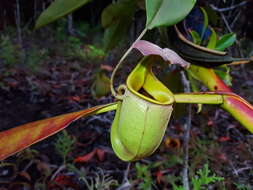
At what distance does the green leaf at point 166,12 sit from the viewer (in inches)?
16.6

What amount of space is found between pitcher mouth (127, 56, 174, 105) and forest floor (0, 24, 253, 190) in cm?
44

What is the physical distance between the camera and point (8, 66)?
2328 millimetres

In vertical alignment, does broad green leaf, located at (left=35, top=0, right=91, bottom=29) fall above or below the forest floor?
above

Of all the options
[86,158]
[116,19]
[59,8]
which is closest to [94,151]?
[86,158]

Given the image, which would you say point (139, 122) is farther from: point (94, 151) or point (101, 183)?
point (94, 151)

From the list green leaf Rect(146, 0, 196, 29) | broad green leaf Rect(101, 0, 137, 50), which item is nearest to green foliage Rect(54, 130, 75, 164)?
broad green leaf Rect(101, 0, 137, 50)

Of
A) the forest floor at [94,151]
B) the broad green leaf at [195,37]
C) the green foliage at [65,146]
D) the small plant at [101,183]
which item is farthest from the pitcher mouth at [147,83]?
the green foliage at [65,146]

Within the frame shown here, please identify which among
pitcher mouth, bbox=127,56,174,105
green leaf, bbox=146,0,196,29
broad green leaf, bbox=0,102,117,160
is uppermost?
green leaf, bbox=146,0,196,29

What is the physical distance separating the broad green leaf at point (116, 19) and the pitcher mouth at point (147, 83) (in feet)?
1.29

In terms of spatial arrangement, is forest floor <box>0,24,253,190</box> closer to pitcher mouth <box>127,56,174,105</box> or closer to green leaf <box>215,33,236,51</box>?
green leaf <box>215,33,236,51</box>

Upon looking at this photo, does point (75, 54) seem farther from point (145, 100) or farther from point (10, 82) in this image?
point (145, 100)

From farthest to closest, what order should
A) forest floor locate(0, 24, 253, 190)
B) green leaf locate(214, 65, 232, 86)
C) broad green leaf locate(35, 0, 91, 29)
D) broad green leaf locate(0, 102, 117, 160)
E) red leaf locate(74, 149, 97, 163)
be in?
red leaf locate(74, 149, 97, 163), forest floor locate(0, 24, 253, 190), green leaf locate(214, 65, 232, 86), broad green leaf locate(35, 0, 91, 29), broad green leaf locate(0, 102, 117, 160)

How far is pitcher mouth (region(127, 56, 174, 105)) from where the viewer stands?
469 millimetres

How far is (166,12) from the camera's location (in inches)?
16.7
